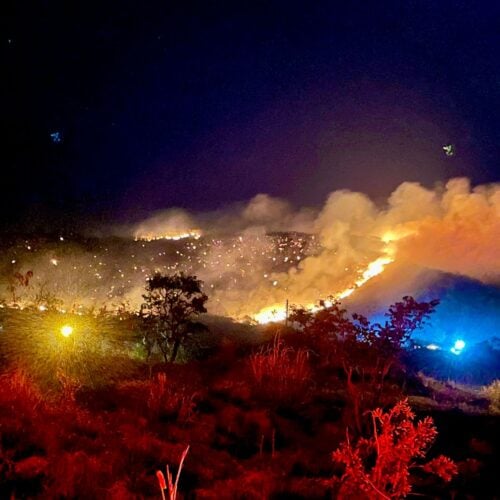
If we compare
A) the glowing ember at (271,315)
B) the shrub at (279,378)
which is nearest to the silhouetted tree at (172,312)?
the shrub at (279,378)

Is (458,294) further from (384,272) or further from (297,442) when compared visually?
(297,442)

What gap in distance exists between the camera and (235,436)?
23.0 feet

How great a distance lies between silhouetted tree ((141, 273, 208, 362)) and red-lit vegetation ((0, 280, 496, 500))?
2123mm

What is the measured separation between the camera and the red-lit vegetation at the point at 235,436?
15.9ft

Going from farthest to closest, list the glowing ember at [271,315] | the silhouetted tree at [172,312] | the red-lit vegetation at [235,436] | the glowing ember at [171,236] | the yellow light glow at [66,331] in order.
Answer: the glowing ember at [171,236]
the glowing ember at [271,315]
the silhouetted tree at [172,312]
the yellow light glow at [66,331]
the red-lit vegetation at [235,436]

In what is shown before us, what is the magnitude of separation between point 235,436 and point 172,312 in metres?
6.48

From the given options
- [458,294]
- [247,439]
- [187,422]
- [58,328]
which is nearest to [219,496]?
[247,439]

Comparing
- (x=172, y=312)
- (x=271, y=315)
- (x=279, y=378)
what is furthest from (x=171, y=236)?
(x=279, y=378)

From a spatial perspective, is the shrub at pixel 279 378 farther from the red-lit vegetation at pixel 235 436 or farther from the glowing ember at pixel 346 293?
the glowing ember at pixel 346 293

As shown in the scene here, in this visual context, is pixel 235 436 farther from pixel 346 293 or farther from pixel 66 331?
pixel 346 293

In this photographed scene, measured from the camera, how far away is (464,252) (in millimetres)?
20562

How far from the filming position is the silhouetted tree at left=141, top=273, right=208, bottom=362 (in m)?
13.0

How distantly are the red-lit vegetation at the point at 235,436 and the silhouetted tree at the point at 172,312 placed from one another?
2.12 m

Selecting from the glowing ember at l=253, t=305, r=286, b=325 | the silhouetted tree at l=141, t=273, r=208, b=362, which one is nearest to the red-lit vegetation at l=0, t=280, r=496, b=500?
the silhouetted tree at l=141, t=273, r=208, b=362
